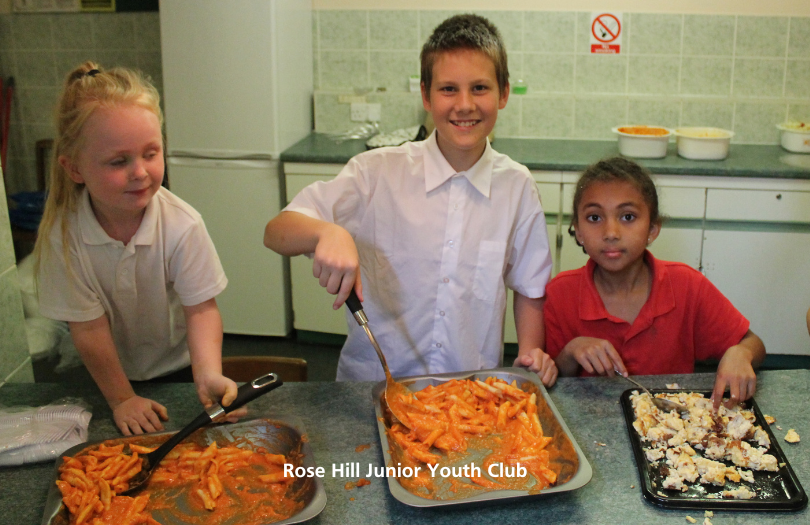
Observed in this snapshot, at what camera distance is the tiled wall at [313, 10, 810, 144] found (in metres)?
3.29

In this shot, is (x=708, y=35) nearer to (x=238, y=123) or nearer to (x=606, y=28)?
(x=606, y=28)

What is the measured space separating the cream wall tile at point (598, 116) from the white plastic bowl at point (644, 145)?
1.31 feet

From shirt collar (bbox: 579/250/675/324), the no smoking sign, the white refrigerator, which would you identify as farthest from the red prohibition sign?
shirt collar (bbox: 579/250/675/324)

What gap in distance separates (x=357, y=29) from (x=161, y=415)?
2.64m

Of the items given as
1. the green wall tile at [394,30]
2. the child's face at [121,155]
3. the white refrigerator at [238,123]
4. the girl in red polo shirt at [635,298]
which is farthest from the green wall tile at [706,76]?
the child's face at [121,155]

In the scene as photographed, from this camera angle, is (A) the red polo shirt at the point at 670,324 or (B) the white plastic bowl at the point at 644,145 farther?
(B) the white plastic bowl at the point at 644,145

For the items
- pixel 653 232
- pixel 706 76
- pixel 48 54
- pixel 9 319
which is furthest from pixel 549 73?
pixel 9 319

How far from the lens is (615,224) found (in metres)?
1.57

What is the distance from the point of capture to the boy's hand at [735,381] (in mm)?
1214

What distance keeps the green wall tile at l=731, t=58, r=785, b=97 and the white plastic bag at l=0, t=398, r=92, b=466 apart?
3141 millimetres

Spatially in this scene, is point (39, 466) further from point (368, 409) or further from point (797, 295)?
point (797, 295)

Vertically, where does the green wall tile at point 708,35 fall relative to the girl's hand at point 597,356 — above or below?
above

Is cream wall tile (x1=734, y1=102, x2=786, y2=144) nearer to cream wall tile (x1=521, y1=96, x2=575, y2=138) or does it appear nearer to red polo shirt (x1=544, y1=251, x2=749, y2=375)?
cream wall tile (x1=521, y1=96, x2=575, y2=138)

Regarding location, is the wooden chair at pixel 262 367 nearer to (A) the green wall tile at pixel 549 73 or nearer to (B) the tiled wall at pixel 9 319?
(B) the tiled wall at pixel 9 319
